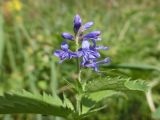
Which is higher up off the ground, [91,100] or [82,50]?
[82,50]

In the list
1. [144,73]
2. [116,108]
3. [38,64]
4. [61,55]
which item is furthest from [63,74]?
[61,55]

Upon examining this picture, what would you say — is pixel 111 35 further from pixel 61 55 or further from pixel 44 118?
pixel 61 55

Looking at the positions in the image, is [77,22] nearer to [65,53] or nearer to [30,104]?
[65,53]

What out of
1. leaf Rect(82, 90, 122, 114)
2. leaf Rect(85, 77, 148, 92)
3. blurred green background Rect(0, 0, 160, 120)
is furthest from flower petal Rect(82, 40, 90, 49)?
blurred green background Rect(0, 0, 160, 120)

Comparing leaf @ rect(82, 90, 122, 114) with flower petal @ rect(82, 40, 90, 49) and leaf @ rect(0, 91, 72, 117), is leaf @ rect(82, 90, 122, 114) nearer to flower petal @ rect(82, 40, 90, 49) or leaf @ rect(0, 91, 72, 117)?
leaf @ rect(0, 91, 72, 117)

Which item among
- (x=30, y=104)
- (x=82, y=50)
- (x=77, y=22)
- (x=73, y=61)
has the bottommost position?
(x=30, y=104)

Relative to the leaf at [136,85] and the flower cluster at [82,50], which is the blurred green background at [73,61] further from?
the leaf at [136,85]

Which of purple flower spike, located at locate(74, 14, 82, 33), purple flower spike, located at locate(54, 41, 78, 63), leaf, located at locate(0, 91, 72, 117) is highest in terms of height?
purple flower spike, located at locate(74, 14, 82, 33)

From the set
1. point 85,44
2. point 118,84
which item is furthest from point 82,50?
point 118,84
